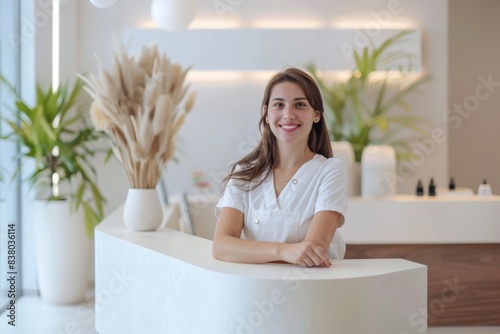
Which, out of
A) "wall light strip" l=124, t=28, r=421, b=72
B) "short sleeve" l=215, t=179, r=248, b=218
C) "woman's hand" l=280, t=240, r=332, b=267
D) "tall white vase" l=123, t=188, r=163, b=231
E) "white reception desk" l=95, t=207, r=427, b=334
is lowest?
"white reception desk" l=95, t=207, r=427, b=334

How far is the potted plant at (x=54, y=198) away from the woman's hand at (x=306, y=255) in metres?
3.41

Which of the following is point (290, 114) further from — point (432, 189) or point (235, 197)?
point (432, 189)

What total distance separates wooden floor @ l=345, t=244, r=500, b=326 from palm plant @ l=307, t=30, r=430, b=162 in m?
1.50

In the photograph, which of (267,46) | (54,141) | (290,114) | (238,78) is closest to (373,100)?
(267,46)

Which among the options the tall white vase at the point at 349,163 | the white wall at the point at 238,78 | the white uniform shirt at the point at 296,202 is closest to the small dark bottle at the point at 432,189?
the tall white vase at the point at 349,163

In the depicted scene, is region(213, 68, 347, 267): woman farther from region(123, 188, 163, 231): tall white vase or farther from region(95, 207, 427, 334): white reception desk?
region(123, 188, 163, 231): tall white vase

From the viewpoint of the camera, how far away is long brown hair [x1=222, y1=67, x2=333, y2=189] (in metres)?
2.76

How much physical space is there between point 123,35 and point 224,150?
4.31 ft

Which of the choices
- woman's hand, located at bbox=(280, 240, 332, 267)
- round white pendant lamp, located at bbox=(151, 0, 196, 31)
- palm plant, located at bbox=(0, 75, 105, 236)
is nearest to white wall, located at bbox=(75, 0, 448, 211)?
palm plant, located at bbox=(0, 75, 105, 236)

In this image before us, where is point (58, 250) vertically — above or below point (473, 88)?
below

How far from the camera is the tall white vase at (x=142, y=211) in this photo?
3.52 meters

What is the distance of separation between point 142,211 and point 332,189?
3.82ft

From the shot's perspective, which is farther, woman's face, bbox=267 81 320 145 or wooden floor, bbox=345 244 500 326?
wooden floor, bbox=345 244 500 326

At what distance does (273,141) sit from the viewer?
286 cm
